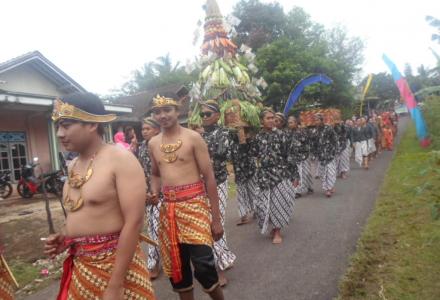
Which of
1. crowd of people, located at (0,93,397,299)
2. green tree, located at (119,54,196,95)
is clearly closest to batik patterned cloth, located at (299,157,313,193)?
crowd of people, located at (0,93,397,299)

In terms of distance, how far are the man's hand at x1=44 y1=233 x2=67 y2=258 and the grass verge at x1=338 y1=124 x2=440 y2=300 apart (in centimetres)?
236

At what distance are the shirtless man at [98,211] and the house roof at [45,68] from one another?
12.2 metres

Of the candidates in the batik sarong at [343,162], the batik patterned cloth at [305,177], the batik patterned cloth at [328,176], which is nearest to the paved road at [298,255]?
the batik patterned cloth at [328,176]

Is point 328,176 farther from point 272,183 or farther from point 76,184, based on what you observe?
point 76,184

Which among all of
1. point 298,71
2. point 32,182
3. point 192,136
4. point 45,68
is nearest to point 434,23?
point 192,136

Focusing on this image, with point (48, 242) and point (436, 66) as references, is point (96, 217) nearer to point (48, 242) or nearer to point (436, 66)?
point (48, 242)

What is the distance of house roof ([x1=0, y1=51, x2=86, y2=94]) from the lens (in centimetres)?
1304

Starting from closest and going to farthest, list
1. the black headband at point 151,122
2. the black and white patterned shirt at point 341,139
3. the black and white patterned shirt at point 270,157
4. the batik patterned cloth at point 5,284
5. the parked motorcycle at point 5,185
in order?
the batik patterned cloth at point 5,284 < the black headband at point 151,122 < the black and white patterned shirt at point 270,157 < the black and white patterned shirt at point 341,139 < the parked motorcycle at point 5,185

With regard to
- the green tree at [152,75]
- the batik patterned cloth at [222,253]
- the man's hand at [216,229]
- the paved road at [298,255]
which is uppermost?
the green tree at [152,75]

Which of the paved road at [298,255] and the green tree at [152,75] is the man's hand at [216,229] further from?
the green tree at [152,75]

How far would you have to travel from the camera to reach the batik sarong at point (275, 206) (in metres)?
5.57

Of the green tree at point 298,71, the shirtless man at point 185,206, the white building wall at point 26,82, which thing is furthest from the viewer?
the green tree at point 298,71

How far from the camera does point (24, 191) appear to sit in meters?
12.1

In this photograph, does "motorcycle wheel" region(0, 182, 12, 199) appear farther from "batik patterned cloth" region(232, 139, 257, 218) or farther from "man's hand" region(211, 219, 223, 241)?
"man's hand" region(211, 219, 223, 241)
